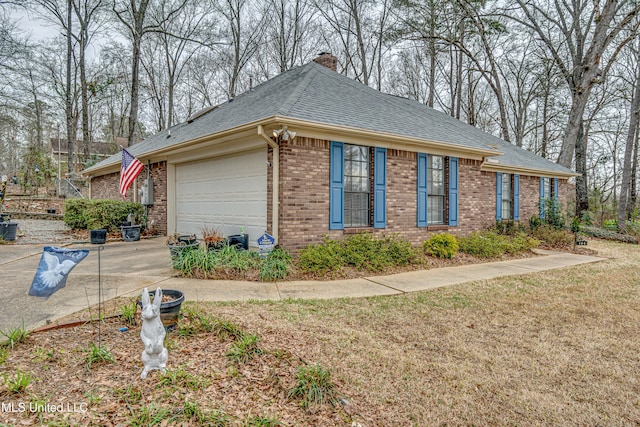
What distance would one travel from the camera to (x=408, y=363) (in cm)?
309

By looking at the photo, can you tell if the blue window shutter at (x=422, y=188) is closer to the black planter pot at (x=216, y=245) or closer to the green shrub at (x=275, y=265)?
the green shrub at (x=275, y=265)

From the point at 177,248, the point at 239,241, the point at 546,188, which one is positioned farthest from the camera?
the point at 546,188

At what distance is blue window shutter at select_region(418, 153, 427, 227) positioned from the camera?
8805 millimetres

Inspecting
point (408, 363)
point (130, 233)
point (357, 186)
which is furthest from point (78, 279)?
point (357, 186)

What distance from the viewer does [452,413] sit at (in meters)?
2.41

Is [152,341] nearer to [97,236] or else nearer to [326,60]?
[97,236]

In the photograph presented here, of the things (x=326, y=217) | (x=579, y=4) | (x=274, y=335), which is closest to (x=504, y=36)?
(x=579, y=4)

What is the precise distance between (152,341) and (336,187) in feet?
17.2

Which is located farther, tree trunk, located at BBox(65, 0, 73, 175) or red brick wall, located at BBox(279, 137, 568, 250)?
tree trunk, located at BBox(65, 0, 73, 175)

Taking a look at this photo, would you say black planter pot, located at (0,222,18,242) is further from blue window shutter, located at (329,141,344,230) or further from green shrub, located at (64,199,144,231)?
blue window shutter, located at (329,141,344,230)

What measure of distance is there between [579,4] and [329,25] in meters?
12.5

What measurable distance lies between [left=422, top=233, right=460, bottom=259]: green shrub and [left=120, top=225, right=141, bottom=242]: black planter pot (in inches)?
320

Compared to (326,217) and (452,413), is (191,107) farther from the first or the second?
(452,413)

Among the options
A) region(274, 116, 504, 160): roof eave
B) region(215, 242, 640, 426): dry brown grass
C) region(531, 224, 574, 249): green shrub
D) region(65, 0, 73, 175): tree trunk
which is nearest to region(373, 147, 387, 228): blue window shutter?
region(274, 116, 504, 160): roof eave
